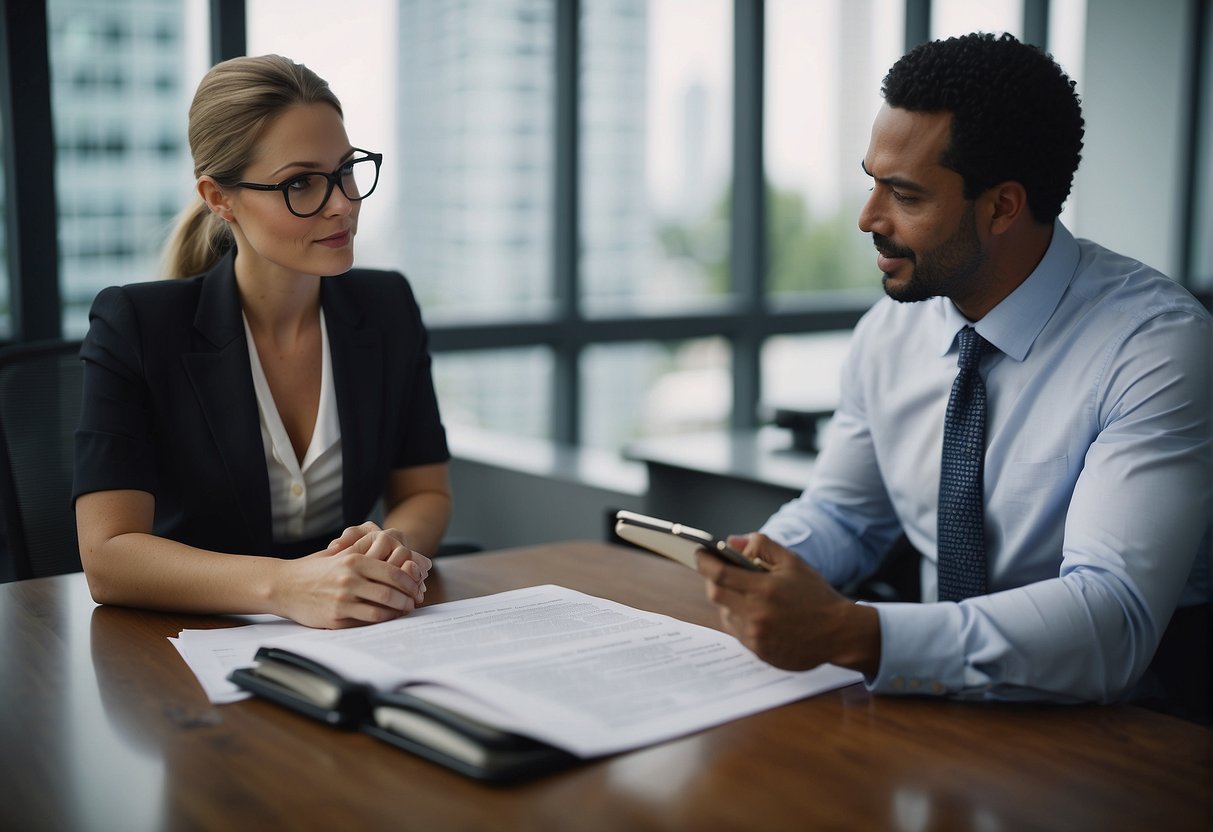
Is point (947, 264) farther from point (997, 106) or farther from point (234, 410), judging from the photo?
point (234, 410)

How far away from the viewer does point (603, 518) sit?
287 centimetres

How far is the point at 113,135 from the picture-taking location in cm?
346

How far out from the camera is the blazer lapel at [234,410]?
162 cm

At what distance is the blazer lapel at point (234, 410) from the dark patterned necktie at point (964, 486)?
0.93 metres

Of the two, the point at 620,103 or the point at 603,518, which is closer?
the point at 603,518

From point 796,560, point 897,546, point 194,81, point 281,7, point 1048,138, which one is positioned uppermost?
point 281,7

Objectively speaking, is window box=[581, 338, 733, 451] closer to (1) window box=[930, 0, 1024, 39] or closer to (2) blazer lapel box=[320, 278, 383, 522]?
(1) window box=[930, 0, 1024, 39]

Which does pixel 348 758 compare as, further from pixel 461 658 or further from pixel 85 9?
pixel 85 9

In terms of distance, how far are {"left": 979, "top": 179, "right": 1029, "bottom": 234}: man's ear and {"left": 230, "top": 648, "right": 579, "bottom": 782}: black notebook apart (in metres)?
0.96

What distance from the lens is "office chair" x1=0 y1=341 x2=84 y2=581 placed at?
178 cm

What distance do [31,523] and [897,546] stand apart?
1.36 m

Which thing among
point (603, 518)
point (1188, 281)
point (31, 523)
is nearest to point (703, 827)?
point (31, 523)

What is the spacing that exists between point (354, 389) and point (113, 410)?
358mm

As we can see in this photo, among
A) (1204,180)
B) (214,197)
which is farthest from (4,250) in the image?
(1204,180)
